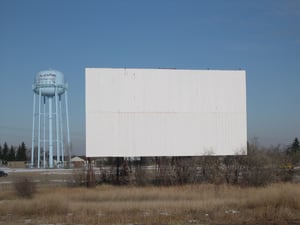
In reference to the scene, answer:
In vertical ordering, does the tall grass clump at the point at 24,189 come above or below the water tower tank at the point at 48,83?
below

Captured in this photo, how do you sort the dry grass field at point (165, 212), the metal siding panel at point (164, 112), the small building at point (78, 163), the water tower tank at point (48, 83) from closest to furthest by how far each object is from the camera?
the dry grass field at point (165, 212), the metal siding panel at point (164, 112), the small building at point (78, 163), the water tower tank at point (48, 83)

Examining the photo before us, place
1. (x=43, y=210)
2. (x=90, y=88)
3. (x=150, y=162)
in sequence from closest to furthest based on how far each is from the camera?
1. (x=43, y=210)
2. (x=90, y=88)
3. (x=150, y=162)

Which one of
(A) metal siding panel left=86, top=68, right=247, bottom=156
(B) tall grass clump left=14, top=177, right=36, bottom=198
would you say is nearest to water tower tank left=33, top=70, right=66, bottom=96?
(A) metal siding panel left=86, top=68, right=247, bottom=156

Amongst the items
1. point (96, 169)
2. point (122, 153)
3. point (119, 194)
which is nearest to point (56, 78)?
point (96, 169)

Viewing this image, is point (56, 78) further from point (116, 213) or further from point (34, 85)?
point (116, 213)

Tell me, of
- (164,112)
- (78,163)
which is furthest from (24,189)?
(78,163)

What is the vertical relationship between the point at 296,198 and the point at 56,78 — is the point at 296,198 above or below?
below

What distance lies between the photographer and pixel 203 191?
27.2 meters

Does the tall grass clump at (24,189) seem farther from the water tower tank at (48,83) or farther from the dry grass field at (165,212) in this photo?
the water tower tank at (48,83)

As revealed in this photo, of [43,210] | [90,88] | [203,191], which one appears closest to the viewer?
[43,210]

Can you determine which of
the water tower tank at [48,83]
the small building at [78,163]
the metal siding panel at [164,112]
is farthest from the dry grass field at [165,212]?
the water tower tank at [48,83]

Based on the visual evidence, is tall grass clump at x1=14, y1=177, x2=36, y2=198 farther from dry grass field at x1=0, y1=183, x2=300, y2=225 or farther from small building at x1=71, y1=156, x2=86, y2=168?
small building at x1=71, y1=156, x2=86, y2=168

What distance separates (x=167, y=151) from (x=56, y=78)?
4491 centimetres

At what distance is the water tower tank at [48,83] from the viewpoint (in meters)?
70.2
